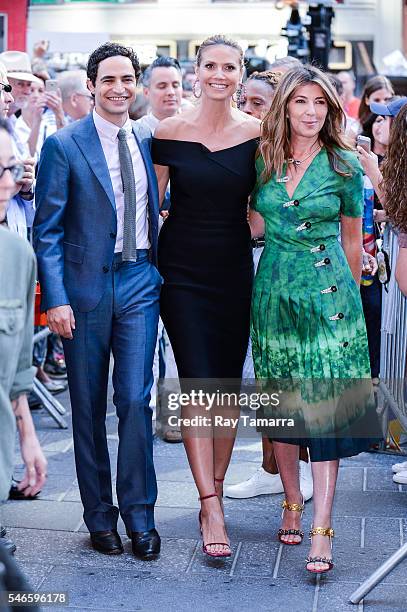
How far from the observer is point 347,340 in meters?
4.89

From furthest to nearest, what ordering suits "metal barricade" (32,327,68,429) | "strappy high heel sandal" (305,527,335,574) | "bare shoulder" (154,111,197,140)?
"metal barricade" (32,327,68,429), "bare shoulder" (154,111,197,140), "strappy high heel sandal" (305,527,335,574)

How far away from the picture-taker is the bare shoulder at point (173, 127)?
5.05 metres

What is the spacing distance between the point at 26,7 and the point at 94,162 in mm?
A: 26483

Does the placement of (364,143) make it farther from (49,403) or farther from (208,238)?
(49,403)

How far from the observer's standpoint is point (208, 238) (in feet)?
16.4

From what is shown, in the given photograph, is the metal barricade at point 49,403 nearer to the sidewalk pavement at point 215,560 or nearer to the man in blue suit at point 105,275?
the sidewalk pavement at point 215,560

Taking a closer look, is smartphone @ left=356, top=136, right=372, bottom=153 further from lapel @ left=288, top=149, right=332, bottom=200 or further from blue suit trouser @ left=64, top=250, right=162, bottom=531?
blue suit trouser @ left=64, top=250, right=162, bottom=531

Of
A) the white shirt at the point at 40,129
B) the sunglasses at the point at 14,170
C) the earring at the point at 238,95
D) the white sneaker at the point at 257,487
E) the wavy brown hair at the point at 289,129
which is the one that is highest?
the white shirt at the point at 40,129

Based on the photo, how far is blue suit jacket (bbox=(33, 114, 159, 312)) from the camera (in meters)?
4.79

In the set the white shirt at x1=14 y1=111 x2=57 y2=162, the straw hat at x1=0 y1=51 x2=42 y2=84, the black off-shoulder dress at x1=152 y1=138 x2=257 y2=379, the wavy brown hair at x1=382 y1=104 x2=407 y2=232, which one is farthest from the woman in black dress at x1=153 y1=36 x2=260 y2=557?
the straw hat at x1=0 y1=51 x2=42 y2=84

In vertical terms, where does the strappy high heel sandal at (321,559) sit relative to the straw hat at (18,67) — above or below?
below

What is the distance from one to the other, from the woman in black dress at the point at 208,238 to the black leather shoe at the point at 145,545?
211 mm

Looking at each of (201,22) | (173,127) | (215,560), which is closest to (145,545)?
(215,560)

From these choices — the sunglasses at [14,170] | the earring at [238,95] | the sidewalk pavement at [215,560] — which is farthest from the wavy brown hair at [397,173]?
the sunglasses at [14,170]
